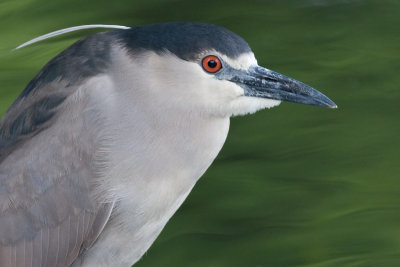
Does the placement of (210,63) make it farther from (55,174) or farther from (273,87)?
(55,174)

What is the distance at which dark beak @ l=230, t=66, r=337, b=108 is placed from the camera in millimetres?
2307

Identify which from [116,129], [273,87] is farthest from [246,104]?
[116,129]

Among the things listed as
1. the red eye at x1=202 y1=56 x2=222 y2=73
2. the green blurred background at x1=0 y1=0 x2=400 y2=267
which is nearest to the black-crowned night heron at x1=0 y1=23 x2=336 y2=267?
the red eye at x1=202 y1=56 x2=222 y2=73

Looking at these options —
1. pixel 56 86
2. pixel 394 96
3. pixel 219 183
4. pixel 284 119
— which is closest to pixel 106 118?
pixel 56 86

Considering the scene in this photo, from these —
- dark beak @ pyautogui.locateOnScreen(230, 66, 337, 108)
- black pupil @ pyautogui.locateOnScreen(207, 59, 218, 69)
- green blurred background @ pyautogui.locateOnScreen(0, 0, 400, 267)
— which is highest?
black pupil @ pyautogui.locateOnScreen(207, 59, 218, 69)

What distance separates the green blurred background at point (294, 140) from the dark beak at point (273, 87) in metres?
0.83

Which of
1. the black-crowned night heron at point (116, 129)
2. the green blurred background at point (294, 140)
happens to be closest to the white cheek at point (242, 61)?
the black-crowned night heron at point (116, 129)

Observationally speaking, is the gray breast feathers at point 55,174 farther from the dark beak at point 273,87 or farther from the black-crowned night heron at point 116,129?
the dark beak at point 273,87

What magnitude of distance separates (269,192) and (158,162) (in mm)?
1047

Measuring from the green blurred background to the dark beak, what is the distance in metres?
0.83

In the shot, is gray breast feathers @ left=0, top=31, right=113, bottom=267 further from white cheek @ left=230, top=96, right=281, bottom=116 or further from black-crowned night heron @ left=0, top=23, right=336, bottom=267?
white cheek @ left=230, top=96, right=281, bottom=116

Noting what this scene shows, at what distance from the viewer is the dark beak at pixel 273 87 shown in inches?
90.8

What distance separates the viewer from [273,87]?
2354mm

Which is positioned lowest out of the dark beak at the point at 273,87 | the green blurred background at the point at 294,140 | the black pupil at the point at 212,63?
the green blurred background at the point at 294,140
